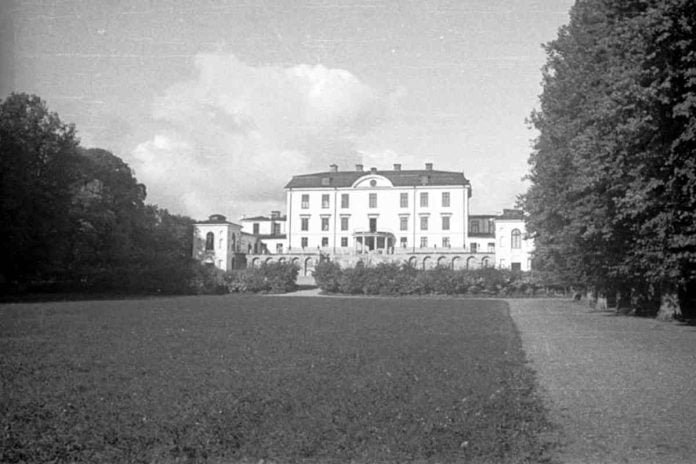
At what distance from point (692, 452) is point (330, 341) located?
32.6ft

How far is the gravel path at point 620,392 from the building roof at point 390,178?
207ft

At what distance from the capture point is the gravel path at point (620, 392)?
254 inches

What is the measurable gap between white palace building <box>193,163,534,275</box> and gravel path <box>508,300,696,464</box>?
5964 centimetres

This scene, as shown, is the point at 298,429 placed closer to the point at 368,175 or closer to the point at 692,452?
the point at 692,452

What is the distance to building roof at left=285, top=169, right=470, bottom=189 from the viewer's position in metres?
81.2

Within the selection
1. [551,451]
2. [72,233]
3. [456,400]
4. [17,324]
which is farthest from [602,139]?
[72,233]

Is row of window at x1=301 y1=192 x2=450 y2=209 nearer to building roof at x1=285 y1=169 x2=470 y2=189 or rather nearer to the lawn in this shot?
building roof at x1=285 y1=169 x2=470 y2=189

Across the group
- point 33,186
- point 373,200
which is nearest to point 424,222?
point 373,200

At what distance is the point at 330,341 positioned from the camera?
15523 mm

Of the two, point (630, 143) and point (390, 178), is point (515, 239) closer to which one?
point (390, 178)

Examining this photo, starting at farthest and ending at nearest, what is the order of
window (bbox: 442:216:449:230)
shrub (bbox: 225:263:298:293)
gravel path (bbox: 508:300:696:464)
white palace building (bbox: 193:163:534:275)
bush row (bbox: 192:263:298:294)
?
window (bbox: 442:216:449:230)
white palace building (bbox: 193:163:534:275)
shrub (bbox: 225:263:298:293)
bush row (bbox: 192:263:298:294)
gravel path (bbox: 508:300:696:464)

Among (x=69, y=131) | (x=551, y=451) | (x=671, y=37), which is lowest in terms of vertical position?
(x=551, y=451)

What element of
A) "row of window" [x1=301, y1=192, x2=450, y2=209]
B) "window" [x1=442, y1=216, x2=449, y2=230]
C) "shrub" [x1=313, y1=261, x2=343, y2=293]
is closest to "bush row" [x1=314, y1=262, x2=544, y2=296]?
"shrub" [x1=313, y1=261, x2=343, y2=293]

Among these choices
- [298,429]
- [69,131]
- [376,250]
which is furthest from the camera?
[376,250]
